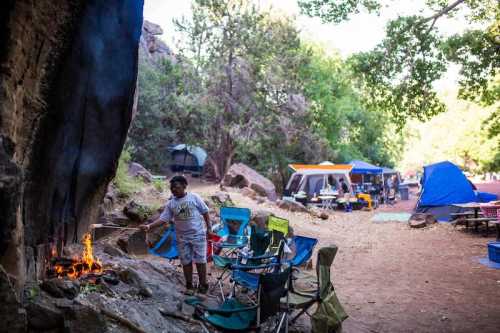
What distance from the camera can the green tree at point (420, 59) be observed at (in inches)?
430

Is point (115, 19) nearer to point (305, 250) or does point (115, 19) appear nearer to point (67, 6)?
point (67, 6)

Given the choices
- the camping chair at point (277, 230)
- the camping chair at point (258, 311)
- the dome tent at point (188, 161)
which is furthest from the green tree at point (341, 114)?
the camping chair at point (258, 311)

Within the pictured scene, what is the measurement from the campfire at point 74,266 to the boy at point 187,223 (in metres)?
0.85

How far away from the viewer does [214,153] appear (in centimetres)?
2064

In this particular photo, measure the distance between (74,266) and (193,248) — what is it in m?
1.42

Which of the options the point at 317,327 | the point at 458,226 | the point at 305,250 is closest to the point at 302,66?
the point at 458,226

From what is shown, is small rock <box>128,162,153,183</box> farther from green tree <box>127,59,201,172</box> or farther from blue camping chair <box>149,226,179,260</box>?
blue camping chair <box>149,226,179,260</box>

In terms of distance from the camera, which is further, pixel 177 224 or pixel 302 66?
pixel 302 66

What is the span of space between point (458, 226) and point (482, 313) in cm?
780

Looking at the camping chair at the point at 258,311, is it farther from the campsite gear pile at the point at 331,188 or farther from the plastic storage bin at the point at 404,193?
the plastic storage bin at the point at 404,193

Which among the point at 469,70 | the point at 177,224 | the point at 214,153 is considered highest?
the point at 469,70

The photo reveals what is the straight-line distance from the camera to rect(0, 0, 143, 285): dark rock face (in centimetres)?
297

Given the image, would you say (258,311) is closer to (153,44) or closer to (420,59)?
(420,59)

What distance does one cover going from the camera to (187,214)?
5.04 m
